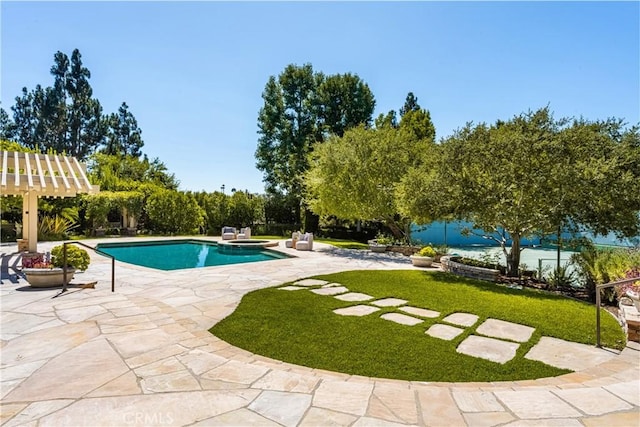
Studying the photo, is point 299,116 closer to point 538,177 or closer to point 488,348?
point 538,177

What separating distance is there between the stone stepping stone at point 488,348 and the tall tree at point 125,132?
5111 cm

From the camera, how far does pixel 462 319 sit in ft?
19.7

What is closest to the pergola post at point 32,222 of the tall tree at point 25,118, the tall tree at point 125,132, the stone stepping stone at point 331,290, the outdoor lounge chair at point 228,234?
the outdoor lounge chair at point 228,234

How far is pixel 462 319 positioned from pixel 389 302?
1.45 m

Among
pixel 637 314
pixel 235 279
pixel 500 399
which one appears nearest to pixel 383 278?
pixel 235 279

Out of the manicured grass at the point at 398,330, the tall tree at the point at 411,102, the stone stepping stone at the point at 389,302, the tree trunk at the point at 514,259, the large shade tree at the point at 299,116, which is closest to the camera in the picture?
the manicured grass at the point at 398,330

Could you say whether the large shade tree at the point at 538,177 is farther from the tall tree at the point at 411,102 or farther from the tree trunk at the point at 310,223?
the tall tree at the point at 411,102

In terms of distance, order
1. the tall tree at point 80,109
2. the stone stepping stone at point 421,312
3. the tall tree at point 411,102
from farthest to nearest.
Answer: the tall tree at point 80,109 → the tall tree at point 411,102 → the stone stepping stone at point 421,312

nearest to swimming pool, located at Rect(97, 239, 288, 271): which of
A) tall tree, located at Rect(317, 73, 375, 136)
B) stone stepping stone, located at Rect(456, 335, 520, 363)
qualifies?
stone stepping stone, located at Rect(456, 335, 520, 363)

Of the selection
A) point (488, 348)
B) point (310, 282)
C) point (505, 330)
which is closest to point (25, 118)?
point (310, 282)

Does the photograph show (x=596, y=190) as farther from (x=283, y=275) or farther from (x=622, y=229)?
(x=283, y=275)

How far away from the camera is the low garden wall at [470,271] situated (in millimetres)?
10023

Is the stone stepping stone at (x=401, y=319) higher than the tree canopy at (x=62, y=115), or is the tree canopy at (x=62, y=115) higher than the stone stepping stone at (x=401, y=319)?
the tree canopy at (x=62, y=115)

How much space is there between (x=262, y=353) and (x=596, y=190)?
8682 millimetres
